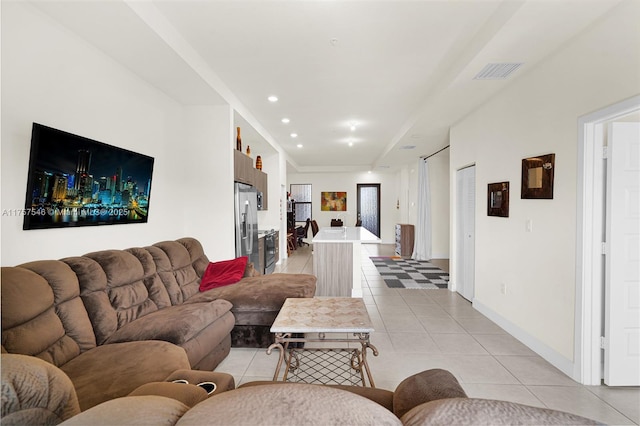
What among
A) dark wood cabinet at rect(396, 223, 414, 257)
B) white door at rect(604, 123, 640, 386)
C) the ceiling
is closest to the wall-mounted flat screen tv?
the ceiling

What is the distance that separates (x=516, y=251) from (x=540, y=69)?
1.78 m

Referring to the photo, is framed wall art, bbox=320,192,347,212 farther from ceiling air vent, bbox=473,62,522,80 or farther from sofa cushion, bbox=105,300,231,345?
sofa cushion, bbox=105,300,231,345

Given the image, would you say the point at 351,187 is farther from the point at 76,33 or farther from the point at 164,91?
the point at 76,33

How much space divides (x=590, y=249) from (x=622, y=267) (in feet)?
0.78

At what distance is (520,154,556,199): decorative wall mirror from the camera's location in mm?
2688

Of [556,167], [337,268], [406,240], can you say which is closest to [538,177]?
[556,167]

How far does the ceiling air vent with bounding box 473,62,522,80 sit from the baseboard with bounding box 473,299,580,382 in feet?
8.41

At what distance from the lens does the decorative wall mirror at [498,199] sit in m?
3.38

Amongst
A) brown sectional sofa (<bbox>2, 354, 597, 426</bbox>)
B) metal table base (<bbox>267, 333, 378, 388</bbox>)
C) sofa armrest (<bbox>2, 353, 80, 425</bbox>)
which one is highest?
brown sectional sofa (<bbox>2, 354, 597, 426</bbox>)

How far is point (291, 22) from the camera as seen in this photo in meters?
2.49

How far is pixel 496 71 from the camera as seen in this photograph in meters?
2.90

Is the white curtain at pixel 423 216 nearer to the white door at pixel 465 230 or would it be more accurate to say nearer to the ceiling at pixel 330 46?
the white door at pixel 465 230

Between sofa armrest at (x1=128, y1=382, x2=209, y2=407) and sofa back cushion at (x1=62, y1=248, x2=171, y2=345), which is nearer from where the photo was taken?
sofa armrest at (x1=128, y1=382, x2=209, y2=407)

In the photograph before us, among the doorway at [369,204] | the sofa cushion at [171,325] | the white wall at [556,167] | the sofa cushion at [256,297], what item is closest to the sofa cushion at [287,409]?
the sofa cushion at [171,325]
